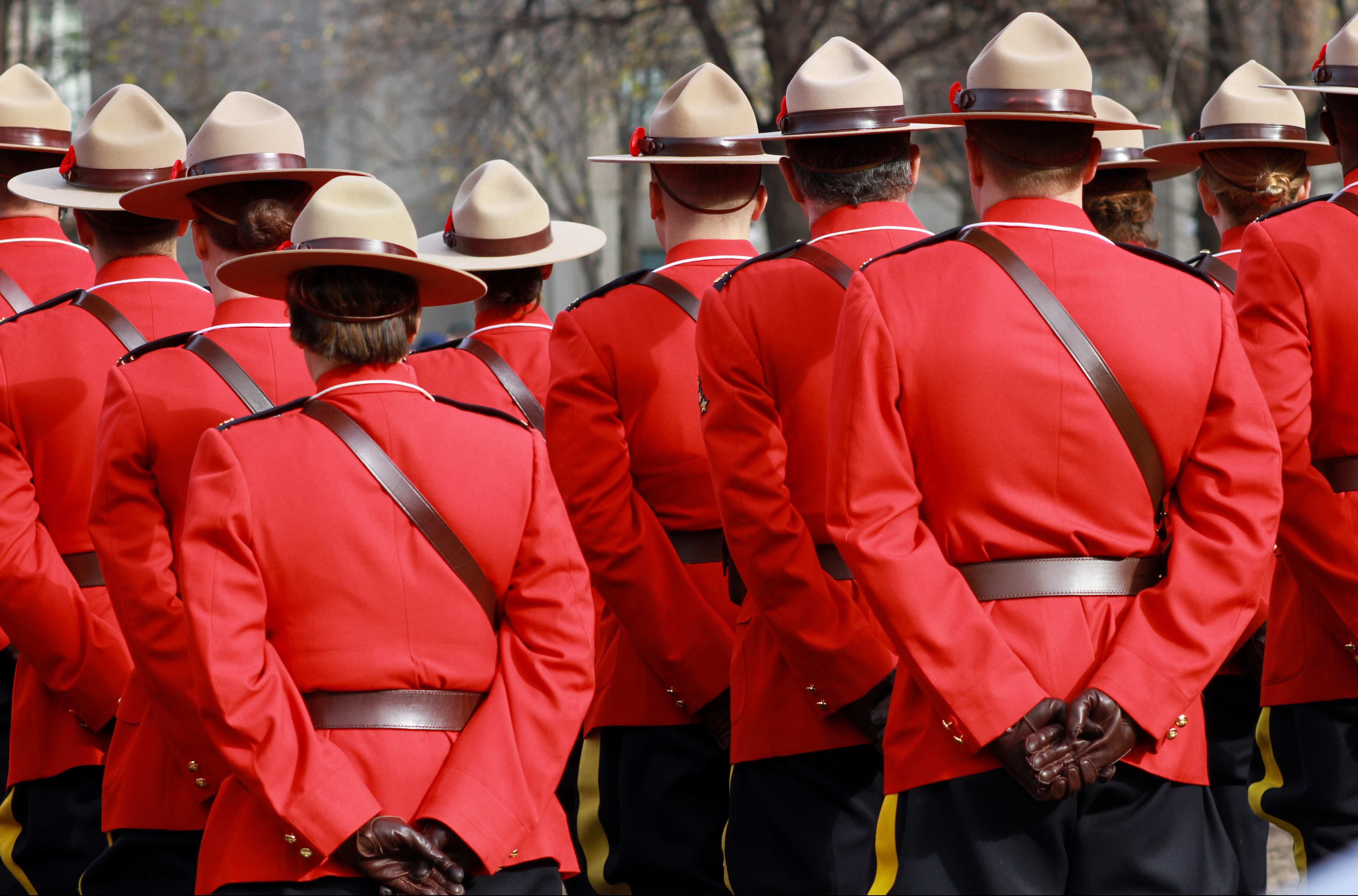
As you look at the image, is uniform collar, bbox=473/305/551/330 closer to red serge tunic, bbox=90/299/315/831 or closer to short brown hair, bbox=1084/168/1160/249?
red serge tunic, bbox=90/299/315/831

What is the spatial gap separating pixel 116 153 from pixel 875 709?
8.48ft

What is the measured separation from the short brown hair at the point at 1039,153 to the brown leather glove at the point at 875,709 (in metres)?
1.15

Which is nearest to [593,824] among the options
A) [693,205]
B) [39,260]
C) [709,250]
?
[709,250]

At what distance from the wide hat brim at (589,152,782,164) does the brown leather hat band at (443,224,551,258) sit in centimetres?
84

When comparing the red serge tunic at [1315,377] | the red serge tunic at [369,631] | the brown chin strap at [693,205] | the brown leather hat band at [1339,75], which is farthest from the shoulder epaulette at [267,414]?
the brown leather hat band at [1339,75]

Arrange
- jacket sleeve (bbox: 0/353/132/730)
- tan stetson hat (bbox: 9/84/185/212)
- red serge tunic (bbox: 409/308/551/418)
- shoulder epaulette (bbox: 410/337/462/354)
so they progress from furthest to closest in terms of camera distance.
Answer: shoulder epaulette (bbox: 410/337/462/354) → red serge tunic (bbox: 409/308/551/418) → tan stetson hat (bbox: 9/84/185/212) → jacket sleeve (bbox: 0/353/132/730)

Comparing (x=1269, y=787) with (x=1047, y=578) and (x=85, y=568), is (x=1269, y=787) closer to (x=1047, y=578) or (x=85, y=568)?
(x=1047, y=578)

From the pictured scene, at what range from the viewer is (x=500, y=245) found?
5355 millimetres

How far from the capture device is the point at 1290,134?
17.3 ft

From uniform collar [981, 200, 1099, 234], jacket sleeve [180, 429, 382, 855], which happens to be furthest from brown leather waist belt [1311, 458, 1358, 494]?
jacket sleeve [180, 429, 382, 855]

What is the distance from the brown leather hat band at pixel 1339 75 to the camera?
13.0ft

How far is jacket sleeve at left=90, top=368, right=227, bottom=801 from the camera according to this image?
3.64m

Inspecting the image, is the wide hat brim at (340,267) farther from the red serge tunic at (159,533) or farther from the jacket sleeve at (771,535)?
the jacket sleeve at (771,535)

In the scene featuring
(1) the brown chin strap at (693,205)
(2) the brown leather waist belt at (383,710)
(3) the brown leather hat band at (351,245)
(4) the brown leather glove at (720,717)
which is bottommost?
(4) the brown leather glove at (720,717)
